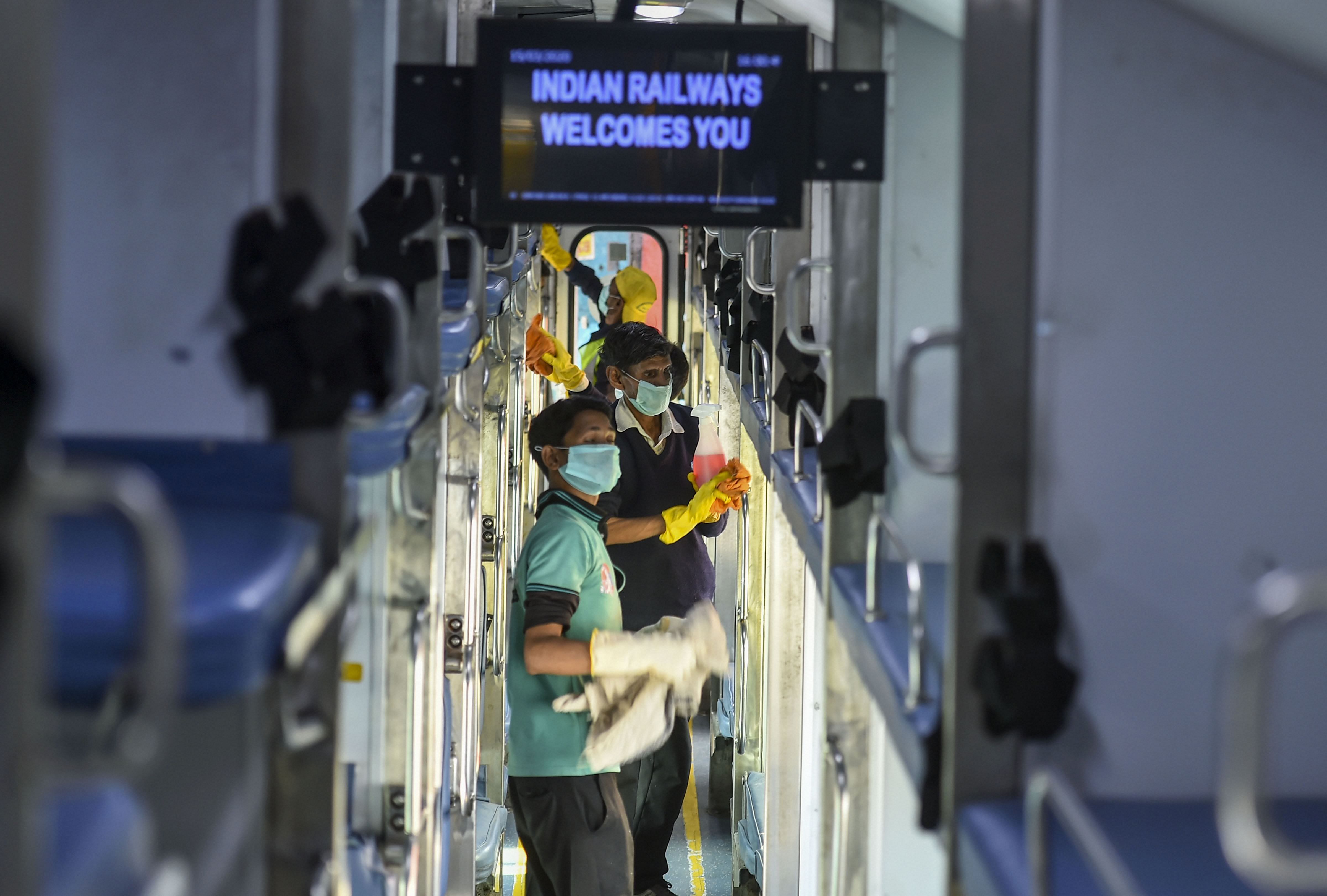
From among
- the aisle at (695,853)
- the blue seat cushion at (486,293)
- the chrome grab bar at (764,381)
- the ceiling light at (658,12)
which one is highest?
the ceiling light at (658,12)

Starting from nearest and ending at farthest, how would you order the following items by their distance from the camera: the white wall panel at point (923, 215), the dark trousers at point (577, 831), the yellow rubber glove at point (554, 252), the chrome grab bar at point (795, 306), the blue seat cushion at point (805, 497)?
the chrome grab bar at point (795, 306) → the white wall panel at point (923, 215) → the blue seat cushion at point (805, 497) → the dark trousers at point (577, 831) → the yellow rubber glove at point (554, 252)

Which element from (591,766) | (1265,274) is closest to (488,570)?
(591,766)

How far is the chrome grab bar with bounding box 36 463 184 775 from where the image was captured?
0.93 m

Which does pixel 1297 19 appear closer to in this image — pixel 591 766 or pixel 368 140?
pixel 368 140

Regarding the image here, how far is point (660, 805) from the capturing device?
575 centimetres

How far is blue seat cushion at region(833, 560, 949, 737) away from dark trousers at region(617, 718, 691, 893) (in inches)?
109

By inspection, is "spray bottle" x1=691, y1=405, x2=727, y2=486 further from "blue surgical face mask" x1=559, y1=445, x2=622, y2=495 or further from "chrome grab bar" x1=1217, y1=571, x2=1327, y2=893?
"chrome grab bar" x1=1217, y1=571, x2=1327, y2=893

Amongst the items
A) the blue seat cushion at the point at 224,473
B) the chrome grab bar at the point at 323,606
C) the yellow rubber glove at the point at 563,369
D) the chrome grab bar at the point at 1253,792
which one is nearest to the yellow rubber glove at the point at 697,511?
the yellow rubber glove at the point at 563,369

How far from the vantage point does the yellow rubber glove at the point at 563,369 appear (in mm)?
7480

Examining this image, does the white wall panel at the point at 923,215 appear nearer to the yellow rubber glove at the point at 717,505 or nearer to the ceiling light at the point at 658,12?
the ceiling light at the point at 658,12

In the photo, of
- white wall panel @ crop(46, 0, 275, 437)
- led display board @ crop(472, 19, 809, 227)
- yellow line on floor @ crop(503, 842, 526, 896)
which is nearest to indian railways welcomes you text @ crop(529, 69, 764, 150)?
led display board @ crop(472, 19, 809, 227)

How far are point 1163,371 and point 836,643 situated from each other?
5.02 feet

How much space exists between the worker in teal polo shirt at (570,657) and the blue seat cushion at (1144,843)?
2.37m

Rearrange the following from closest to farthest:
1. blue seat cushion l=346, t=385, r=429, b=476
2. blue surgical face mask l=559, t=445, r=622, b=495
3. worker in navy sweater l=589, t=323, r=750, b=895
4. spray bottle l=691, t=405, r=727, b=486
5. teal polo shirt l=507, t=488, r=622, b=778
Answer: blue seat cushion l=346, t=385, r=429, b=476
teal polo shirt l=507, t=488, r=622, b=778
blue surgical face mask l=559, t=445, r=622, b=495
worker in navy sweater l=589, t=323, r=750, b=895
spray bottle l=691, t=405, r=727, b=486
